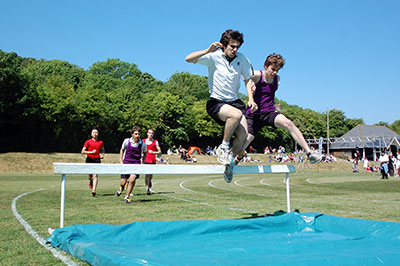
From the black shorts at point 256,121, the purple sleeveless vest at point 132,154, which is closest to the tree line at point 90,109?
the purple sleeveless vest at point 132,154

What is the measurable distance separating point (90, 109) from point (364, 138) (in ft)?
194

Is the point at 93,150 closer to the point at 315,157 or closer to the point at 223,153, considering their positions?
the point at 223,153

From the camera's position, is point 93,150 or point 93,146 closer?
point 93,150

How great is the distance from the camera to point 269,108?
22.7 ft

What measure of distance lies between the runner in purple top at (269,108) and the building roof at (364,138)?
2802 inches

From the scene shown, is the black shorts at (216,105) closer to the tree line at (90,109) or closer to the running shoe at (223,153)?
the running shoe at (223,153)

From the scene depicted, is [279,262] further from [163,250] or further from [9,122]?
[9,122]

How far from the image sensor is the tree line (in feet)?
141

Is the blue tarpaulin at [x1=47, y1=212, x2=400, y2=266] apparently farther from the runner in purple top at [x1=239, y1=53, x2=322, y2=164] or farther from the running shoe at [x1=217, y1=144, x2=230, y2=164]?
the runner in purple top at [x1=239, y1=53, x2=322, y2=164]

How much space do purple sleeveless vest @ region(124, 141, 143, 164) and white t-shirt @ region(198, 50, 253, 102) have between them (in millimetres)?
5209

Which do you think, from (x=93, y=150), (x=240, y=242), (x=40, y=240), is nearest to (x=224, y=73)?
(x=240, y=242)

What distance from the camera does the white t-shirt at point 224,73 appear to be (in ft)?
19.8

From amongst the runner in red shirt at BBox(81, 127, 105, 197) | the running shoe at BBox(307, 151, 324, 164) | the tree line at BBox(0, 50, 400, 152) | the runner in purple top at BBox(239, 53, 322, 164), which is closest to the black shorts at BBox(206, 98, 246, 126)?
the runner in purple top at BBox(239, 53, 322, 164)

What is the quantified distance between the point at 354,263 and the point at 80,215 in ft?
19.2
